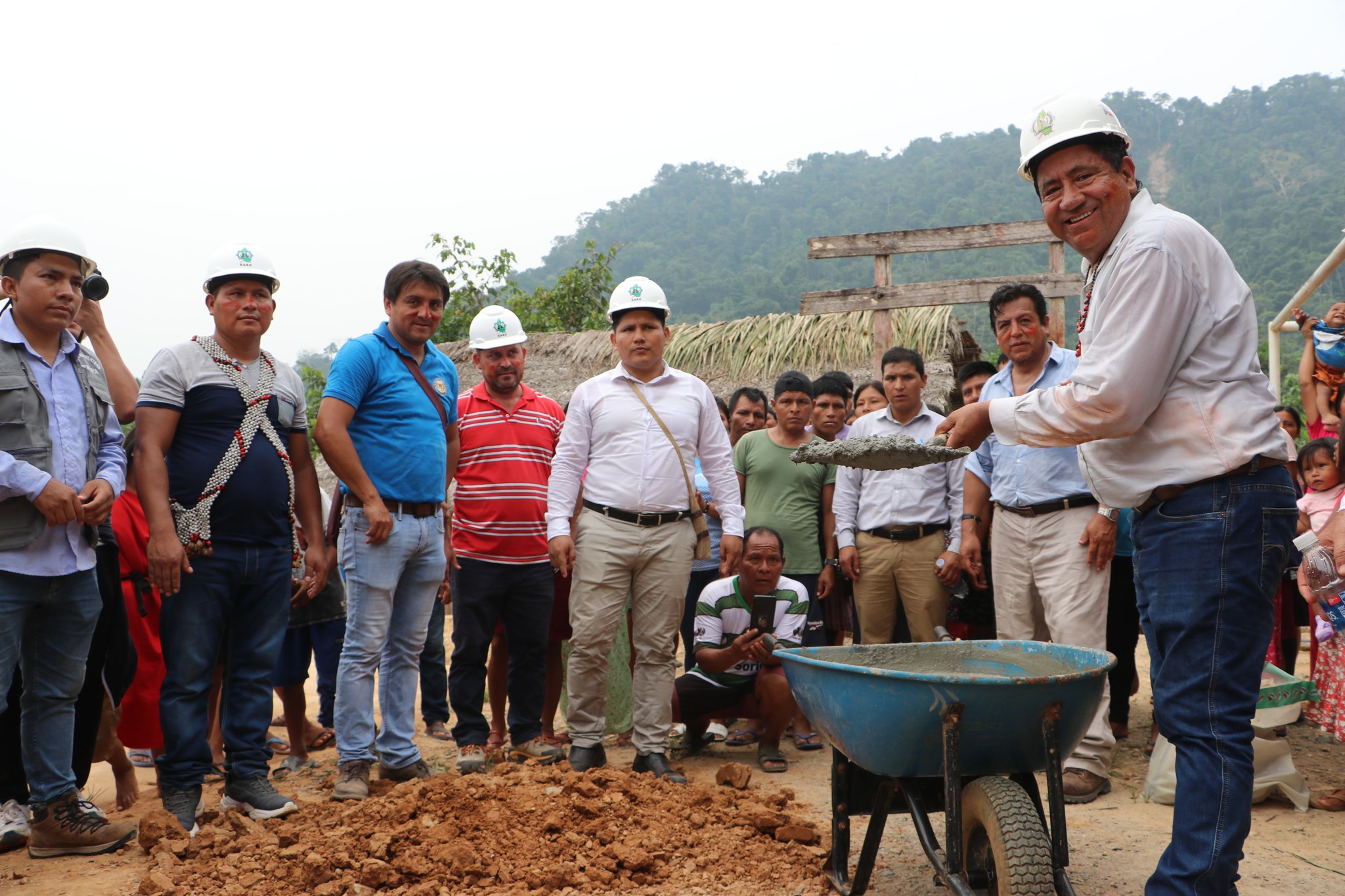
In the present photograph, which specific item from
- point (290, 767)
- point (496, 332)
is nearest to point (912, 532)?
point (496, 332)

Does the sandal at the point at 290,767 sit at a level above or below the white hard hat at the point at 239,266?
below

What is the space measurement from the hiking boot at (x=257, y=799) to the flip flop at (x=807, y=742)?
2.59 m

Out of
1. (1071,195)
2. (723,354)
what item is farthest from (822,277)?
(1071,195)

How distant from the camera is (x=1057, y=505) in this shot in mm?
4340

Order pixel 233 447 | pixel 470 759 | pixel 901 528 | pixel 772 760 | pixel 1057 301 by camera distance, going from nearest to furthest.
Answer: pixel 233 447
pixel 470 759
pixel 772 760
pixel 901 528
pixel 1057 301

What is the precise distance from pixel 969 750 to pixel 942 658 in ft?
2.86

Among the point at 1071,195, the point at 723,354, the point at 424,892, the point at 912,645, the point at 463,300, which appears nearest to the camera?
the point at 1071,195

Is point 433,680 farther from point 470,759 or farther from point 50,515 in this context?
point 50,515

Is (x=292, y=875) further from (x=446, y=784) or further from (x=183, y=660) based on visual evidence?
(x=183, y=660)

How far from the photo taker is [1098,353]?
253 centimetres

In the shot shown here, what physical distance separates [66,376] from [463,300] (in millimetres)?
12759

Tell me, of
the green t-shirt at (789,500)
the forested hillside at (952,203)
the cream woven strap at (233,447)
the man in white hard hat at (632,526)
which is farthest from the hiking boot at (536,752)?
the forested hillside at (952,203)

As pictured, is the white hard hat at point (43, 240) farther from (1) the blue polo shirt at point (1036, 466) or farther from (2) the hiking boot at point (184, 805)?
(1) the blue polo shirt at point (1036, 466)

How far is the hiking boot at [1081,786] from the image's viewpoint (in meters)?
4.18
